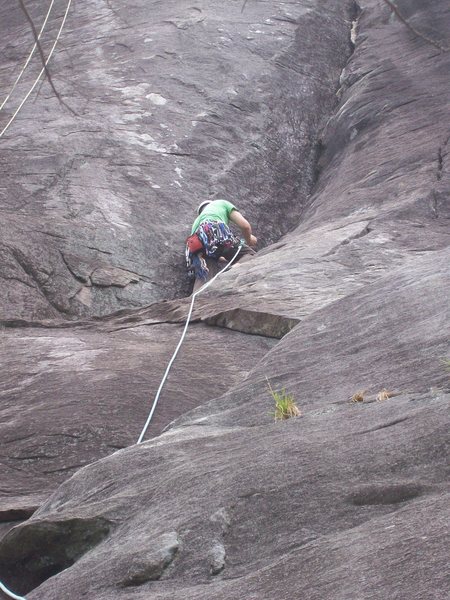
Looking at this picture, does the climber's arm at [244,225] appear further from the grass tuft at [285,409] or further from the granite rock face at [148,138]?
the grass tuft at [285,409]

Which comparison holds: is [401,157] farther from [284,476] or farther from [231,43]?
[284,476]

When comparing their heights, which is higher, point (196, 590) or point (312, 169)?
point (196, 590)

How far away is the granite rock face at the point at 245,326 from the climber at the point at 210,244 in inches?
14.7

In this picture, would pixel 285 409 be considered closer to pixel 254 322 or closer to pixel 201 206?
pixel 254 322

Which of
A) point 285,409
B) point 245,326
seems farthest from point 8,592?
point 245,326

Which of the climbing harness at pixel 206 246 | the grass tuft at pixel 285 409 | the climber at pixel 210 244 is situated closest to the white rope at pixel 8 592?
the grass tuft at pixel 285 409

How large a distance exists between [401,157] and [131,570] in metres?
7.70

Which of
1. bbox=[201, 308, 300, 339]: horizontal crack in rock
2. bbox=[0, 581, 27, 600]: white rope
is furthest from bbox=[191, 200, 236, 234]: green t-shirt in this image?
bbox=[0, 581, 27, 600]: white rope

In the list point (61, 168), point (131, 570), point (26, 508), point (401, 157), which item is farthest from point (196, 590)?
point (61, 168)

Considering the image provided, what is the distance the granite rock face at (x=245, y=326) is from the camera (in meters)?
4.09

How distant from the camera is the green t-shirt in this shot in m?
11.3

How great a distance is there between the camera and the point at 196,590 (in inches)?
153

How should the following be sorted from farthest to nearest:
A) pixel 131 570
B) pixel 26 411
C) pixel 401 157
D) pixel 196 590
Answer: pixel 401 157, pixel 26 411, pixel 131 570, pixel 196 590

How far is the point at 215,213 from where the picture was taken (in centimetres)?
1136
